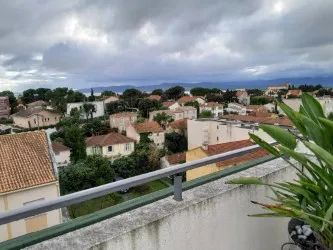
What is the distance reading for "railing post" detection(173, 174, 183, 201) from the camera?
1577 millimetres

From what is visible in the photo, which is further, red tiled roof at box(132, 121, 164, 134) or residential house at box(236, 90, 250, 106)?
residential house at box(236, 90, 250, 106)

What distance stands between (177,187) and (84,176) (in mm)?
16522

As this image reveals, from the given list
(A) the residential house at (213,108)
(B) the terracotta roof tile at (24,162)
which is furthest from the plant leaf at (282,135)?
(A) the residential house at (213,108)

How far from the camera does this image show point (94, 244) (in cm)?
115

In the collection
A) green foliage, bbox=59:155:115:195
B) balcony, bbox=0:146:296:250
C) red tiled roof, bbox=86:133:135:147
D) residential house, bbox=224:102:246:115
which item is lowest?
green foliage, bbox=59:155:115:195

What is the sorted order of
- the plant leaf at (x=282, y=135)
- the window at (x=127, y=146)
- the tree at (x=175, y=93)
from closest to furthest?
1. the plant leaf at (x=282, y=135)
2. the window at (x=127, y=146)
3. the tree at (x=175, y=93)

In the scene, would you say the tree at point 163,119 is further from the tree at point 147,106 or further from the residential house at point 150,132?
the tree at point 147,106

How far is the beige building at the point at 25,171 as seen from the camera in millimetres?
7344

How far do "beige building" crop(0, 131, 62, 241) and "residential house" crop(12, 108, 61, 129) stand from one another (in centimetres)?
3697

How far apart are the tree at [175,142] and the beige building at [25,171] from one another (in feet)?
63.1

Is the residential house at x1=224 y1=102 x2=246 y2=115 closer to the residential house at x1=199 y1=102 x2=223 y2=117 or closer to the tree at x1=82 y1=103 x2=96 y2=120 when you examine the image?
the residential house at x1=199 y1=102 x2=223 y2=117

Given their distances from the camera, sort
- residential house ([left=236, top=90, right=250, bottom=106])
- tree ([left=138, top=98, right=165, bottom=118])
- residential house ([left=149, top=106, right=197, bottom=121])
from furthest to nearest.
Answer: residential house ([left=236, top=90, right=250, bottom=106]), tree ([left=138, top=98, right=165, bottom=118]), residential house ([left=149, top=106, right=197, bottom=121])

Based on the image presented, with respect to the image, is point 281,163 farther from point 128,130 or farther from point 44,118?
point 44,118

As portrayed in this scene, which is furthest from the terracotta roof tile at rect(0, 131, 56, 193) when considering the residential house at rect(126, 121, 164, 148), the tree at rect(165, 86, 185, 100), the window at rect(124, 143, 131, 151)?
the tree at rect(165, 86, 185, 100)
